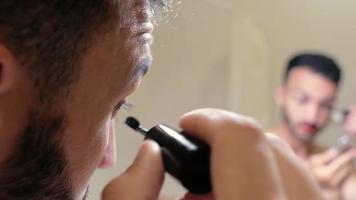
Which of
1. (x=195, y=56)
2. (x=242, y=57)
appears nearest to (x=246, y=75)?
(x=242, y=57)

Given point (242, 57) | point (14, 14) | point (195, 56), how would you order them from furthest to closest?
point (242, 57), point (195, 56), point (14, 14)

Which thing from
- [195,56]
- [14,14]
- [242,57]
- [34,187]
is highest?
[14,14]

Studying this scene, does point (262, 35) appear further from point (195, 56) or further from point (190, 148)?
point (190, 148)

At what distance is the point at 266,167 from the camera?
47 cm

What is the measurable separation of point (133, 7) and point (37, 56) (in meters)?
0.09

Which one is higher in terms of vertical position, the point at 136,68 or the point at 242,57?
the point at 136,68

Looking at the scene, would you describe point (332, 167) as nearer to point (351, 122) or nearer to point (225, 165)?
point (351, 122)

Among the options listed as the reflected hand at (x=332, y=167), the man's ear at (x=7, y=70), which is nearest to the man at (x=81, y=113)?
the man's ear at (x=7, y=70)

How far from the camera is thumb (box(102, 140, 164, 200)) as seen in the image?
1.58 feet

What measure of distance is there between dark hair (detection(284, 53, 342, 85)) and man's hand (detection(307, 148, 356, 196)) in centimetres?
21

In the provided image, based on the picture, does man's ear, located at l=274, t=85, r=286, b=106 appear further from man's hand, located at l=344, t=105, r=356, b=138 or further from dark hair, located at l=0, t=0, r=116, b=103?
dark hair, located at l=0, t=0, r=116, b=103

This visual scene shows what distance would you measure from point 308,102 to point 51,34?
130cm

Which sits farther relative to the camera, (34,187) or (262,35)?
(262,35)

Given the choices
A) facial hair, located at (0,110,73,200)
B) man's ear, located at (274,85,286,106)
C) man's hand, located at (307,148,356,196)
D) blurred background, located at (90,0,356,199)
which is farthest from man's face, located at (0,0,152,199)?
man's ear, located at (274,85,286,106)
